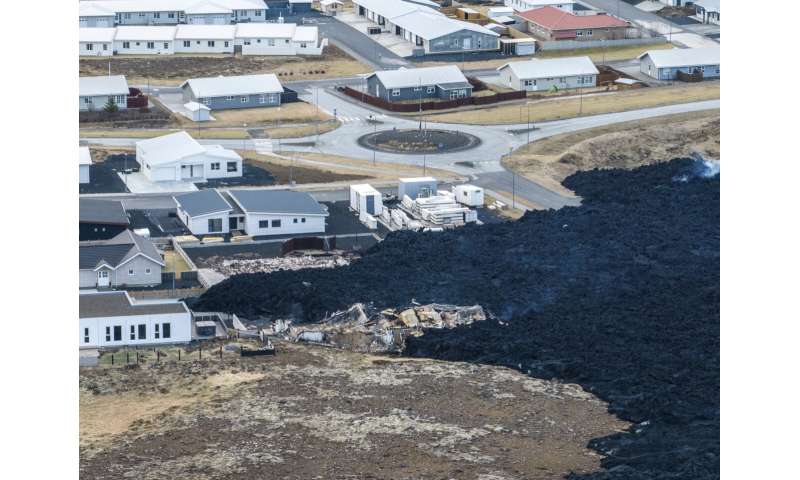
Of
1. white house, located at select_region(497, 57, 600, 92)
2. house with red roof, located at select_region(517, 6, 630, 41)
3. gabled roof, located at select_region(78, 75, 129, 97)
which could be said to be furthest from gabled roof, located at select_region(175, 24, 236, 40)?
house with red roof, located at select_region(517, 6, 630, 41)

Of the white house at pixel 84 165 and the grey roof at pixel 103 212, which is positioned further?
the white house at pixel 84 165

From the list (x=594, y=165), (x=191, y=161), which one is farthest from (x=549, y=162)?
(x=191, y=161)

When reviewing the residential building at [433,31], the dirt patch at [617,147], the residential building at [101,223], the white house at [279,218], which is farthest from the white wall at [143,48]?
the residential building at [101,223]

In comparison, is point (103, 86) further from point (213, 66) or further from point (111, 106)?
point (213, 66)

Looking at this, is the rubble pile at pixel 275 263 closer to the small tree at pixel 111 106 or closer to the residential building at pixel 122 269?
the residential building at pixel 122 269

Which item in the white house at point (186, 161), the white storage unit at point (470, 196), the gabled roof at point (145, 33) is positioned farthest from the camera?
the gabled roof at point (145, 33)

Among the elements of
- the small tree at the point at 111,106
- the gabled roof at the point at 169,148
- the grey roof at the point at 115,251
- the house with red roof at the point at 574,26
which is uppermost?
the house with red roof at the point at 574,26

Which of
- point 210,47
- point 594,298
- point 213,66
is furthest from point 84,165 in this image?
point 210,47

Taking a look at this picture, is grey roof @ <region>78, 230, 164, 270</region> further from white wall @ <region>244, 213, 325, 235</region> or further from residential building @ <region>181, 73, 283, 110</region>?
residential building @ <region>181, 73, 283, 110</region>

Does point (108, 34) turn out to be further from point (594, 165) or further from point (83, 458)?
point (83, 458)
